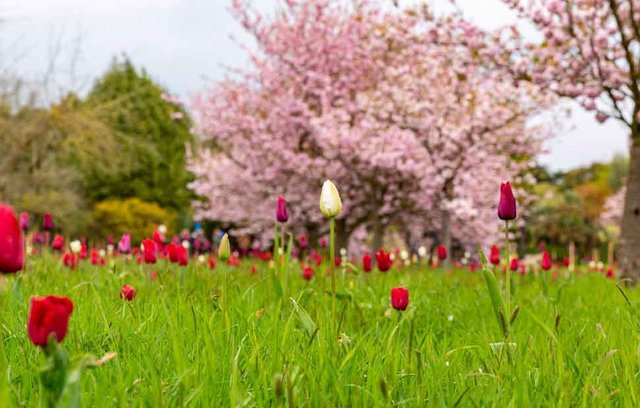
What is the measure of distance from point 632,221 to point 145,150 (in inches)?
804

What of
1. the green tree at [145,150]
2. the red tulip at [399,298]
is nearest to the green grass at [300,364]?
the red tulip at [399,298]

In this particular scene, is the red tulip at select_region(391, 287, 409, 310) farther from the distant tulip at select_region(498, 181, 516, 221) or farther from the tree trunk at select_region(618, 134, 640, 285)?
the tree trunk at select_region(618, 134, 640, 285)

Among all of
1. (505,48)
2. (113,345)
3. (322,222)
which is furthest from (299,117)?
(113,345)

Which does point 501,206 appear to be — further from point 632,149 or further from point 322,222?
point 322,222

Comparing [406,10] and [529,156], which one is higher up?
[406,10]

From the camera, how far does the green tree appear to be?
86.7ft

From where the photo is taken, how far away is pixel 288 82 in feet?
48.9

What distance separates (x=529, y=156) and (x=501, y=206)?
14.5m

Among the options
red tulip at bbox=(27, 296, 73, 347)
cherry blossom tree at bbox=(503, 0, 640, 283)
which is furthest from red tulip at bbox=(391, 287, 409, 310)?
cherry blossom tree at bbox=(503, 0, 640, 283)

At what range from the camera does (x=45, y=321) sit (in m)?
1.37

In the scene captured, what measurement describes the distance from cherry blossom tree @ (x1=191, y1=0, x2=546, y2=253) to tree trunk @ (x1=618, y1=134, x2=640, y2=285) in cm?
340

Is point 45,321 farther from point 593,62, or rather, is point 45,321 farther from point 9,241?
A: point 593,62

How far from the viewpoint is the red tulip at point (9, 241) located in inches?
53.2

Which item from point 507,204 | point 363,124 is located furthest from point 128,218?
point 507,204
